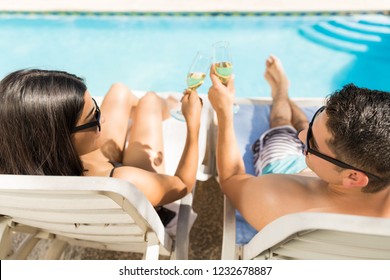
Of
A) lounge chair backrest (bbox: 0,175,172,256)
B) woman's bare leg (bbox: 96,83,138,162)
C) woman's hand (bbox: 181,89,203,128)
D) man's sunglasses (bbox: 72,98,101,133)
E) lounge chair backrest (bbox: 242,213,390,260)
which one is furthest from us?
woman's bare leg (bbox: 96,83,138,162)

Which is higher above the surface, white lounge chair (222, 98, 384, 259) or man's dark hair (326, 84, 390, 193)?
man's dark hair (326, 84, 390, 193)

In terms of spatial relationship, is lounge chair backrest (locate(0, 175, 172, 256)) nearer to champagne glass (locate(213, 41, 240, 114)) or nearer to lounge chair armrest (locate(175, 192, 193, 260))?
lounge chair armrest (locate(175, 192, 193, 260))

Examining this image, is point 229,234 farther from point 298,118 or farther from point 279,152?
point 298,118

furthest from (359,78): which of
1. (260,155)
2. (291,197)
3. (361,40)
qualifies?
(291,197)

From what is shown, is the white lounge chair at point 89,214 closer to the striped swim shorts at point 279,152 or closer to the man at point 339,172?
the man at point 339,172

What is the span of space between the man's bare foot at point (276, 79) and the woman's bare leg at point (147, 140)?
39.2 inches

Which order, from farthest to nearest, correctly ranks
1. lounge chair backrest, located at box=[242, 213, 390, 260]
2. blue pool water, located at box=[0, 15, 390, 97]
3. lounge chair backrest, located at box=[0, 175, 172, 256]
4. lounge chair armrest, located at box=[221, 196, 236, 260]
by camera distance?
blue pool water, located at box=[0, 15, 390, 97] → lounge chair armrest, located at box=[221, 196, 236, 260] → lounge chair backrest, located at box=[0, 175, 172, 256] → lounge chair backrest, located at box=[242, 213, 390, 260]

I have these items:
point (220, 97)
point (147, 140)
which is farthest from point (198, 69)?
point (147, 140)

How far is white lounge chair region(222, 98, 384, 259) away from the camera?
1.06m

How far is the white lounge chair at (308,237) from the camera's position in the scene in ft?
3.47

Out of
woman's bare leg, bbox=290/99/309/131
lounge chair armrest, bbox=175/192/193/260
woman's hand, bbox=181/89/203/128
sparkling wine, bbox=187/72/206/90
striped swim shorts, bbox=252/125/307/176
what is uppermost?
sparkling wine, bbox=187/72/206/90

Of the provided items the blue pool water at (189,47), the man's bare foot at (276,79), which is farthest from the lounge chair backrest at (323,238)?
the blue pool water at (189,47)

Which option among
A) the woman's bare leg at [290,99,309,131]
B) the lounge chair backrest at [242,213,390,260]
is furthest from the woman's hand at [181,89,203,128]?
the woman's bare leg at [290,99,309,131]

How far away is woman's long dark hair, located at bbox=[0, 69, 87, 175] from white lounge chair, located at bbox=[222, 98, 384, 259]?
89 centimetres
